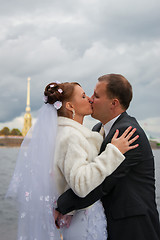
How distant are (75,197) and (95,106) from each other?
939 mm

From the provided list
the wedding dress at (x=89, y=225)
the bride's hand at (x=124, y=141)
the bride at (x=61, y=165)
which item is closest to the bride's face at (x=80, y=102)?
the bride at (x=61, y=165)

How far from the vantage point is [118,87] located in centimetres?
326

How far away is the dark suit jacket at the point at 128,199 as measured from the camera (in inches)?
116

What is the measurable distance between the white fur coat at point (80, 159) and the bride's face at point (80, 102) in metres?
0.17

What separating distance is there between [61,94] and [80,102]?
0.20 meters

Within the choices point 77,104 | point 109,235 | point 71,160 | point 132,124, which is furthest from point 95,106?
point 109,235

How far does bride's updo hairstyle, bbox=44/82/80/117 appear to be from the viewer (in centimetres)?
334

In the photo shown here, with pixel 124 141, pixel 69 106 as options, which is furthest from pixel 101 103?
pixel 124 141

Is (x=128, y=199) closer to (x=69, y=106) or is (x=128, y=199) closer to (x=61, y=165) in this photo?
(x=61, y=165)

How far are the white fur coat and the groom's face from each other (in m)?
0.28

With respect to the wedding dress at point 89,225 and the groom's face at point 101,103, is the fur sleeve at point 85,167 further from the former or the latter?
the groom's face at point 101,103

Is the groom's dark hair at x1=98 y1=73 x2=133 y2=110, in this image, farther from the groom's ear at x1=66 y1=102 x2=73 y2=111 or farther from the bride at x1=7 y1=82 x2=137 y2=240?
the groom's ear at x1=66 y1=102 x2=73 y2=111

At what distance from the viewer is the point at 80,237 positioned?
303 cm

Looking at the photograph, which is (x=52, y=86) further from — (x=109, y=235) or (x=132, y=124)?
(x=109, y=235)
